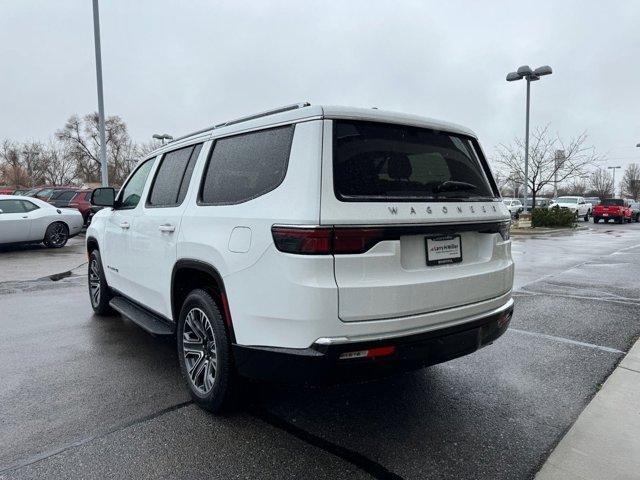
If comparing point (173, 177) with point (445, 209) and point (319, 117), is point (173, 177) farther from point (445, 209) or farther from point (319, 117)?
point (445, 209)

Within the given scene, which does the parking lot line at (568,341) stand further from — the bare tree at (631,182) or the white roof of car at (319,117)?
the bare tree at (631,182)

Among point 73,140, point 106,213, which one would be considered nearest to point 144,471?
point 106,213

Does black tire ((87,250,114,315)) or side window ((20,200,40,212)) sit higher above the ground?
side window ((20,200,40,212))

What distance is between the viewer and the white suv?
8.11 ft

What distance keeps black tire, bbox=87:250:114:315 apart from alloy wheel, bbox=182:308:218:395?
2.55 metres

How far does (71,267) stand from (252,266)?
358 inches

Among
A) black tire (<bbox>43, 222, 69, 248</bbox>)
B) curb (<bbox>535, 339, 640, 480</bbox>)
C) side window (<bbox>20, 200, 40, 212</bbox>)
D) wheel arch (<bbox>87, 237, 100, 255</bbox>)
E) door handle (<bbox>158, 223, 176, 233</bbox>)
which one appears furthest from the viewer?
black tire (<bbox>43, 222, 69, 248</bbox>)

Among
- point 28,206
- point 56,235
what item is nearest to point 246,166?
point 28,206

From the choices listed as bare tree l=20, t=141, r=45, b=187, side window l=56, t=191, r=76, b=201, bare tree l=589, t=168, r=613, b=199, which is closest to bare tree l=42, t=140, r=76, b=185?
bare tree l=20, t=141, r=45, b=187

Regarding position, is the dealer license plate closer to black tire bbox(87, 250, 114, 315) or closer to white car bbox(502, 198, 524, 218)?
black tire bbox(87, 250, 114, 315)

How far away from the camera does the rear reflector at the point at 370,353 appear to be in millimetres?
2479

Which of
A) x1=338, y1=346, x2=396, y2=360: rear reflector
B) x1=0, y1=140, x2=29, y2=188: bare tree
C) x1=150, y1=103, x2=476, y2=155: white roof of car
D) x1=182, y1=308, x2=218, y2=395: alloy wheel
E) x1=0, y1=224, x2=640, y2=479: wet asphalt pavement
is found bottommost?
x1=0, y1=224, x2=640, y2=479: wet asphalt pavement

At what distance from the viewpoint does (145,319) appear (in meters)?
4.12

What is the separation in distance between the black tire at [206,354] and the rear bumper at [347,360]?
19cm
